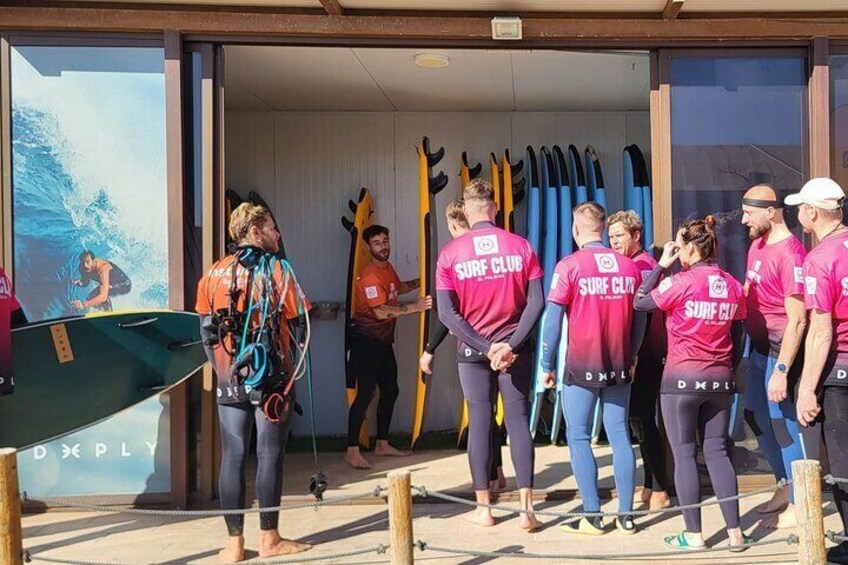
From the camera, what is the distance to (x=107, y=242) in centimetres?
364

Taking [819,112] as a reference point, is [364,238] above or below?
below

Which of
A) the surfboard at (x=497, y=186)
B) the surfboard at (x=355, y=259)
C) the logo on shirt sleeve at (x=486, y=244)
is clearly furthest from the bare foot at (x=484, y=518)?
the surfboard at (x=497, y=186)

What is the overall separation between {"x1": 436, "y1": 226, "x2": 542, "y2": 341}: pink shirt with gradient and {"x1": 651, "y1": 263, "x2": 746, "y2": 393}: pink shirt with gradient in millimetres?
599

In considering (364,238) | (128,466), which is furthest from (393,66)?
(128,466)

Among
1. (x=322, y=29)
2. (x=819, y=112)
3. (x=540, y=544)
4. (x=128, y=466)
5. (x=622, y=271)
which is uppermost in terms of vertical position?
(x=322, y=29)

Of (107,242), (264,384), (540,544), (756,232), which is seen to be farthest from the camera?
(107,242)

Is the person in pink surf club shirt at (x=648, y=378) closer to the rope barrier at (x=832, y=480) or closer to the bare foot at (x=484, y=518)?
the bare foot at (x=484, y=518)

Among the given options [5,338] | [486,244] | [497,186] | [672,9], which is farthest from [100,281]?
[672,9]

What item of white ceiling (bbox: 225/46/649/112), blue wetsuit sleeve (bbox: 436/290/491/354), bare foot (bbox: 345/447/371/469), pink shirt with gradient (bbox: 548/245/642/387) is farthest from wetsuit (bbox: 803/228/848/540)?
bare foot (bbox: 345/447/371/469)

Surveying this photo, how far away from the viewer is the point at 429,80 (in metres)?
4.72

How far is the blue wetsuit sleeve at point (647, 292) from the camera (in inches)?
122

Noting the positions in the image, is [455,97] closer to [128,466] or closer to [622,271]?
[622,271]

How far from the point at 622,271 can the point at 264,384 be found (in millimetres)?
1552

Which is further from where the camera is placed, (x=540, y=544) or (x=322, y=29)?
(x=322, y=29)
